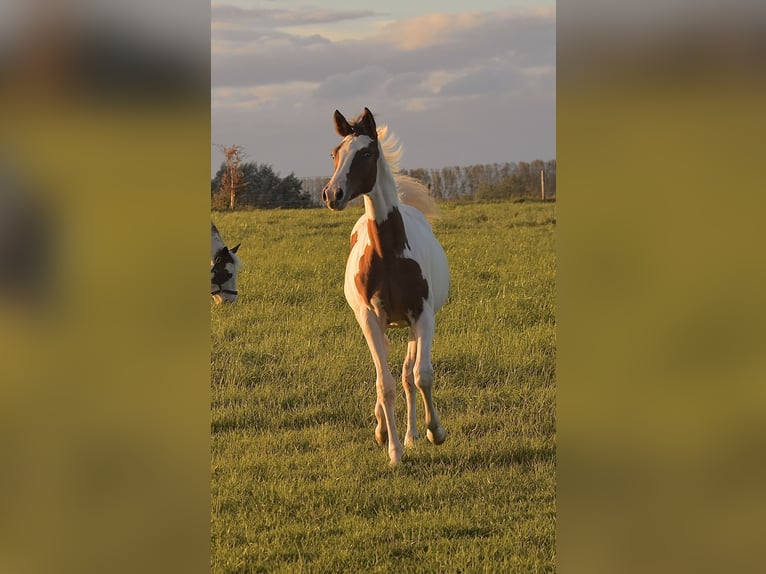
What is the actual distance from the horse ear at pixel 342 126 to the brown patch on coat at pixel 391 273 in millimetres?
709

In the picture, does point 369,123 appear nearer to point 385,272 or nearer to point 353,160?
point 353,160

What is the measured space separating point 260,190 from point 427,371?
19.0m

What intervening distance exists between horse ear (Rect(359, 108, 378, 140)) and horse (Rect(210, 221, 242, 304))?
14.3 feet

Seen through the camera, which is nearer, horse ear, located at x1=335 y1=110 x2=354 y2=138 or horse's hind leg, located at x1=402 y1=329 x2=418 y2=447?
horse ear, located at x1=335 y1=110 x2=354 y2=138

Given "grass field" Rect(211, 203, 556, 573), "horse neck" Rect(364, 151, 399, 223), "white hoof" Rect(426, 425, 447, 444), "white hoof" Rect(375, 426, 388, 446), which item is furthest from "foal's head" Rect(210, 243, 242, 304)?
"white hoof" Rect(426, 425, 447, 444)

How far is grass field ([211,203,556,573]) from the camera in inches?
208

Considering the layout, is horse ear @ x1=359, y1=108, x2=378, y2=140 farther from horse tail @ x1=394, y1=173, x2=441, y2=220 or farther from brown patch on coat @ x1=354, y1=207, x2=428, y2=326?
horse tail @ x1=394, y1=173, x2=441, y2=220

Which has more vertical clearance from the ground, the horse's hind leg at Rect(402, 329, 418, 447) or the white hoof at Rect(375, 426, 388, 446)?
the horse's hind leg at Rect(402, 329, 418, 447)
